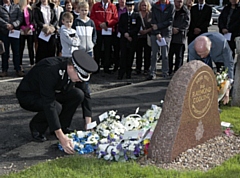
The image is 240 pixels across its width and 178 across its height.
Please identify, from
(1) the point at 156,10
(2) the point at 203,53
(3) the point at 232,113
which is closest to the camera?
(2) the point at 203,53

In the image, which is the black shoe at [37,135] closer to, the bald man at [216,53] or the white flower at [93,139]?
the white flower at [93,139]

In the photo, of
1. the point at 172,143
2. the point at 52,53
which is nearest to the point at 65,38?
the point at 52,53

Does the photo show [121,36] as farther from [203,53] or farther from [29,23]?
[203,53]

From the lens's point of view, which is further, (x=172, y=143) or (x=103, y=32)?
(x=103, y=32)

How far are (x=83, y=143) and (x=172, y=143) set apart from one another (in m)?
1.24

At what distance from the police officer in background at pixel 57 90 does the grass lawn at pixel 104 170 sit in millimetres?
309

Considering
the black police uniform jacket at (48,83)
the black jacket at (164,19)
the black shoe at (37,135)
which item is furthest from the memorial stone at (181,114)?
the black jacket at (164,19)

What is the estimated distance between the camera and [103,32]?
10.7 meters

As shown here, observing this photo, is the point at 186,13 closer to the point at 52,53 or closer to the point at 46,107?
the point at 52,53

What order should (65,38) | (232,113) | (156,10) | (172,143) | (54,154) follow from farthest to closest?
(156,10)
(65,38)
(232,113)
(54,154)
(172,143)

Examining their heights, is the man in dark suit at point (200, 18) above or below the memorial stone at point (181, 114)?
above

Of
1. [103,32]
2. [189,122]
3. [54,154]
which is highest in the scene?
[103,32]

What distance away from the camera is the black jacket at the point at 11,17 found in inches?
391

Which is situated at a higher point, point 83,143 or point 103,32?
point 103,32
